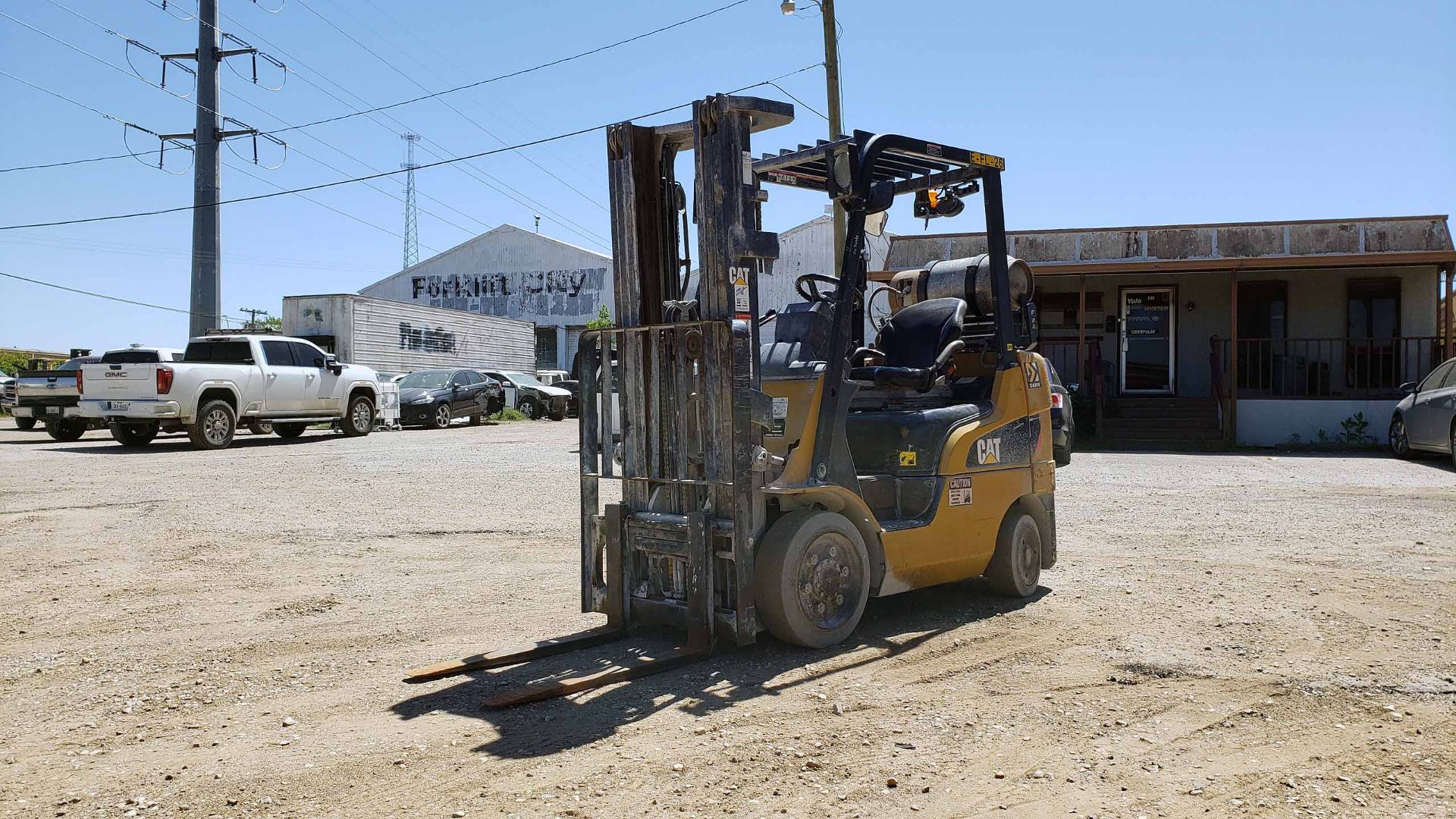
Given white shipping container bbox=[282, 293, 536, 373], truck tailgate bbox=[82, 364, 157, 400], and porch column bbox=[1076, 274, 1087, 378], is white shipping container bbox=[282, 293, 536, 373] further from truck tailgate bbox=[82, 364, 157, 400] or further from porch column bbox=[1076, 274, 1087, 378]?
porch column bbox=[1076, 274, 1087, 378]

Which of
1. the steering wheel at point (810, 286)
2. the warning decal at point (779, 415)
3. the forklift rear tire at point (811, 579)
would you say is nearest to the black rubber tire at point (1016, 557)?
the forklift rear tire at point (811, 579)

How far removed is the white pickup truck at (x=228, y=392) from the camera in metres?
18.9

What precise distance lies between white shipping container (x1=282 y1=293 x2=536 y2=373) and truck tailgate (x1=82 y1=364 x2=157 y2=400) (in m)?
13.6

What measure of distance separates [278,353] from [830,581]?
59.2 ft

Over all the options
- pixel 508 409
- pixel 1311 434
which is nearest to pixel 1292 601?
pixel 1311 434

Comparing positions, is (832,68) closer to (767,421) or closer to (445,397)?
(445,397)

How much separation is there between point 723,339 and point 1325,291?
70.5 ft

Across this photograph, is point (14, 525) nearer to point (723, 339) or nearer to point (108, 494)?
point (108, 494)

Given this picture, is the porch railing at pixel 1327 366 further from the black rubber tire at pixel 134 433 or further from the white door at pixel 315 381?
the black rubber tire at pixel 134 433

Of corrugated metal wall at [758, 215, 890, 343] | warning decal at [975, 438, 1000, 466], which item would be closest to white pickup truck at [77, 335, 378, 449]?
warning decal at [975, 438, 1000, 466]

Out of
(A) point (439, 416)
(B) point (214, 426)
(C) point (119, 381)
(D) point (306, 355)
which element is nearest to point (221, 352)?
(D) point (306, 355)

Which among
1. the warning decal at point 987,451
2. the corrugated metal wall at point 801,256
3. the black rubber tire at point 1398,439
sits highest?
the corrugated metal wall at point 801,256

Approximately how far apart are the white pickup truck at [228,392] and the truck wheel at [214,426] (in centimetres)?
1

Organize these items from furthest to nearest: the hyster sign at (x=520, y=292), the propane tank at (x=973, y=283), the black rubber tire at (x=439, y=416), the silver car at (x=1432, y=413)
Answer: the hyster sign at (x=520, y=292) < the black rubber tire at (x=439, y=416) < the silver car at (x=1432, y=413) < the propane tank at (x=973, y=283)
